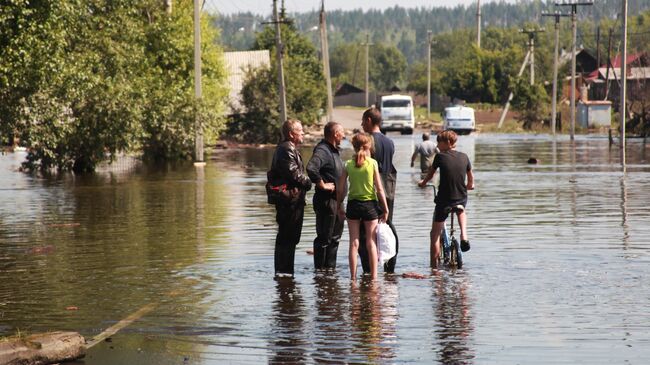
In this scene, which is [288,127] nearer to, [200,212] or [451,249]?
[451,249]

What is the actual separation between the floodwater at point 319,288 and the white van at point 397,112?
202 ft

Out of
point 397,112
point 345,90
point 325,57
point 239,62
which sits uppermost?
point 325,57

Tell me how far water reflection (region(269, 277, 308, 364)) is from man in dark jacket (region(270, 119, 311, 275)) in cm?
34

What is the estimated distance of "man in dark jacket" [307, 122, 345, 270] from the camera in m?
14.5

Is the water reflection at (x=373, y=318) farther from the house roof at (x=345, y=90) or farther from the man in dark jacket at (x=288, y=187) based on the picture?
the house roof at (x=345, y=90)

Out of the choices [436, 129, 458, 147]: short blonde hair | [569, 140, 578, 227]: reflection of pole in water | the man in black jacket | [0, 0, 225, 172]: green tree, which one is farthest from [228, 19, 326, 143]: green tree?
the man in black jacket

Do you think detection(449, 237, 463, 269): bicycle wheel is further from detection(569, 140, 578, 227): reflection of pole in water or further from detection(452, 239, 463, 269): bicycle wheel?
detection(569, 140, 578, 227): reflection of pole in water

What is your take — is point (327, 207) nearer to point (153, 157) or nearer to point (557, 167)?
point (557, 167)

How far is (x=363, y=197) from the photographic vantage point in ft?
46.9

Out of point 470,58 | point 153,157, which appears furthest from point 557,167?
point 470,58

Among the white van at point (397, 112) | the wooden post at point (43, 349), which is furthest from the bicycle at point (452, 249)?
the white van at point (397, 112)

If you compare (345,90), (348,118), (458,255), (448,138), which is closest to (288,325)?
(458,255)

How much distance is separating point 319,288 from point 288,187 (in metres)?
1.47

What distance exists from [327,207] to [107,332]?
4.29m
